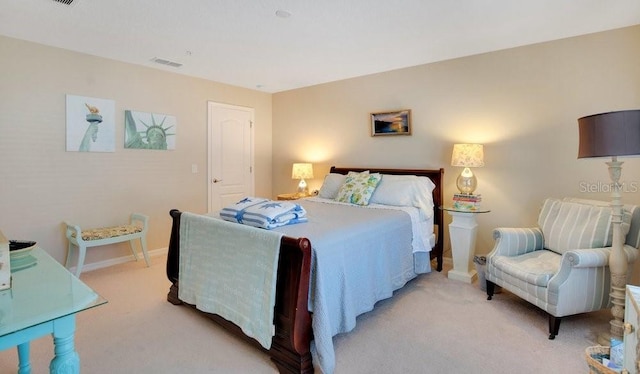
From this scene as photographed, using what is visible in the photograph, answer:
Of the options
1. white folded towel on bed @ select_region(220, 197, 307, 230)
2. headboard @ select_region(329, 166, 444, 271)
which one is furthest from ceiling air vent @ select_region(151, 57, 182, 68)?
headboard @ select_region(329, 166, 444, 271)

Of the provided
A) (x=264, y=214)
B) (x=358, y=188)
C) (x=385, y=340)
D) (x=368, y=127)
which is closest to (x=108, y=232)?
(x=264, y=214)

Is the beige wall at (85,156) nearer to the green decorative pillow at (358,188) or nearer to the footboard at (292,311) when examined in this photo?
the green decorative pillow at (358,188)

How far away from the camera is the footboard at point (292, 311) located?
1922 millimetres

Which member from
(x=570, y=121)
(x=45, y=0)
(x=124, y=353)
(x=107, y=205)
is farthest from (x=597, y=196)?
(x=107, y=205)

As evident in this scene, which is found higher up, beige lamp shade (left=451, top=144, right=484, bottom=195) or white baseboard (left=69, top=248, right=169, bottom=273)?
beige lamp shade (left=451, top=144, right=484, bottom=195)

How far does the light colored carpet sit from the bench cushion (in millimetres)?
672

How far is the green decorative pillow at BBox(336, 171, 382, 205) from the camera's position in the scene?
3.68m

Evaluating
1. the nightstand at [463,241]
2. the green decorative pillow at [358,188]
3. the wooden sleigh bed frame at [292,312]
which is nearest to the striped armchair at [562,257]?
the nightstand at [463,241]

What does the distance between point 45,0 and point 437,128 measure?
12.3ft

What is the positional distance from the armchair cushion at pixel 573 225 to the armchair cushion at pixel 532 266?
0.14 metres

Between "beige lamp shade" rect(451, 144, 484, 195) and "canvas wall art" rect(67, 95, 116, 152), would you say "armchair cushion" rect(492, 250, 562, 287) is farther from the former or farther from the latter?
"canvas wall art" rect(67, 95, 116, 152)

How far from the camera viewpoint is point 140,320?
2.57 meters

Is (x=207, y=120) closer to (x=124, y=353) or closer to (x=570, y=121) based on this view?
(x=124, y=353)

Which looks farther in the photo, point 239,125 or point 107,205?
point 239,125
